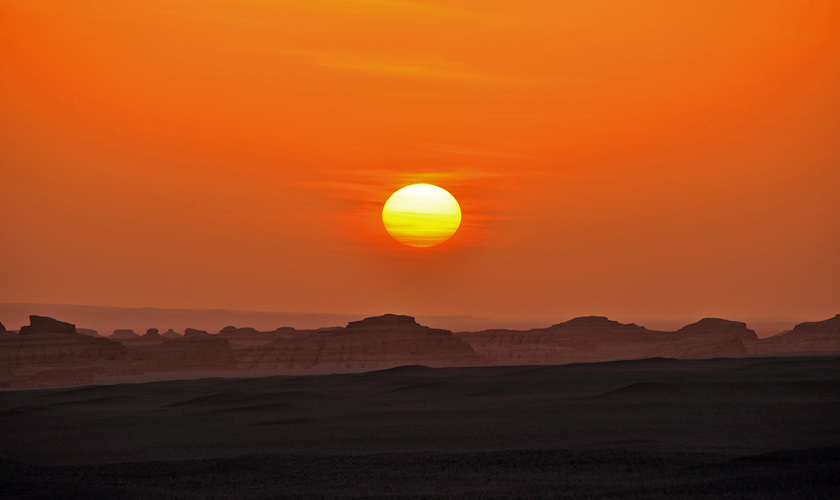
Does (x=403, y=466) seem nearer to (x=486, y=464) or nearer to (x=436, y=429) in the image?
(x=486, y=464)

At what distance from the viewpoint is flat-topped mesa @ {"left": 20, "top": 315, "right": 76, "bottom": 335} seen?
100 metres

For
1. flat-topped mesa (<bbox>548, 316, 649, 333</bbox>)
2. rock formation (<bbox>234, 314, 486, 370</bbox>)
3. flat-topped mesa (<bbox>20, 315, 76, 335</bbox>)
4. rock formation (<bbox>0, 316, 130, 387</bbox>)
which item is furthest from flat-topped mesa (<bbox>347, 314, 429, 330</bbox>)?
flat-topped mesa (<bbox>548, 316, 649, 333</bbox>)

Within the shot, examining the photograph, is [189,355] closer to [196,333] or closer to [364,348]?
[364,348]

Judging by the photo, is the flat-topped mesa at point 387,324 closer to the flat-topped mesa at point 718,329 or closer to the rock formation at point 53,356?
the rock formation at point 53,356

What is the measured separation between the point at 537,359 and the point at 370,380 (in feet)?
319

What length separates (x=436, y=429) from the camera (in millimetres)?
32594

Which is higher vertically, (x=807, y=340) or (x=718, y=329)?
(x=718, y=329)

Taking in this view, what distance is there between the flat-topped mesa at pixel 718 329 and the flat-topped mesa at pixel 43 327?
118494 mm

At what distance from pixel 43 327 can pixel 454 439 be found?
8562cm

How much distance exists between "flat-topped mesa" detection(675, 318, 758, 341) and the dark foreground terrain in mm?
110721

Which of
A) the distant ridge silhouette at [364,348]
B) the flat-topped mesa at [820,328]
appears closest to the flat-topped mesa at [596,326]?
the distant ridge silhouette at [364,348]

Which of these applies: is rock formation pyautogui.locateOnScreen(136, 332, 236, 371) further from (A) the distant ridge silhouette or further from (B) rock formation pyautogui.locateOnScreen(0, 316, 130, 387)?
(B) rock formation pyautogui.locateOnScreen(0, 316, 130, 387)

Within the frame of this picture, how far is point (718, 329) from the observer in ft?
559

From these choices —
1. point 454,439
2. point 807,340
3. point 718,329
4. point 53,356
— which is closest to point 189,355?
point 53,356
